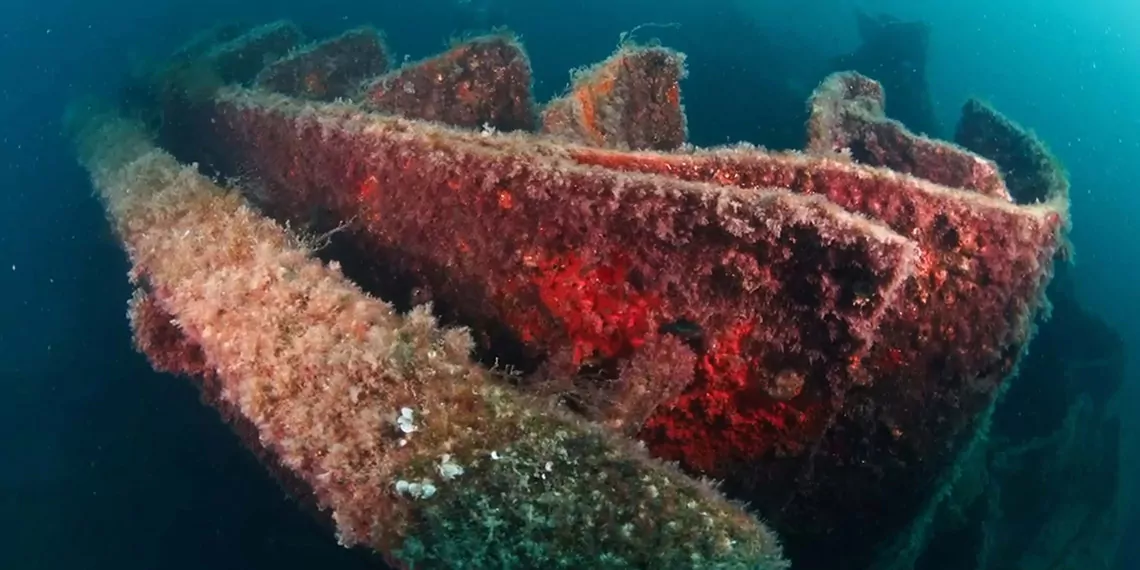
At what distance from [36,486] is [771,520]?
8.41m

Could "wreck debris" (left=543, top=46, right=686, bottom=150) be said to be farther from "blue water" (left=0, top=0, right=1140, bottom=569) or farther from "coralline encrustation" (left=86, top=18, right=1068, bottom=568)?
"blue water" (left=0, top=0, right=1140, bottom=569)

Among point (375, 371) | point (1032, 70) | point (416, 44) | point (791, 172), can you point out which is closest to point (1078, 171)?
point (1032, 70)

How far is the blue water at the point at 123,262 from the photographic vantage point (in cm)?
683

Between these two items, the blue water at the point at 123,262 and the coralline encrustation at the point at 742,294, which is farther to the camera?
the blue water at the point at 123,262

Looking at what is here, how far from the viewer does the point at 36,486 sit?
780cm

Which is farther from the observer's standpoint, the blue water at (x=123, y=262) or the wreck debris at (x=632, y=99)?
the blue water at (x=123, y=262)

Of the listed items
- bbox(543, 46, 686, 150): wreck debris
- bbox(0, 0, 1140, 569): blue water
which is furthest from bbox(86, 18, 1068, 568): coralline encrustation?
bbox(0, 0, 1140, 569): blue water

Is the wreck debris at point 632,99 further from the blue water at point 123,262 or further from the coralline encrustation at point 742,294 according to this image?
the blue water at point 123,262

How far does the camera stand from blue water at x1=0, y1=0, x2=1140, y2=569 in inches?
269

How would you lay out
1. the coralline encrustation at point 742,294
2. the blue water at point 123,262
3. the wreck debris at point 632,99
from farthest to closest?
the blue water at point 123,262 < the wreck debris at point 632,99 < the coralline encrustation at point 742,294

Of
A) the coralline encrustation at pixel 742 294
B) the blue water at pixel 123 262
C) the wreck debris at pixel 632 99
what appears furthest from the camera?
the blue water at pixel 123 262

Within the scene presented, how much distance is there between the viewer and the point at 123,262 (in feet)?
31.4

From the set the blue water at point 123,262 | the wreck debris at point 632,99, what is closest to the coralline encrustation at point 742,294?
the wreck debris at point 632,99

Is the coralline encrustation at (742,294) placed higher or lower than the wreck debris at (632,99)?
lower
